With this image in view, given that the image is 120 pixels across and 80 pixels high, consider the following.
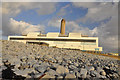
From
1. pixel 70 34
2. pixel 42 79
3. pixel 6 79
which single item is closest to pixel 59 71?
pixel 42 79

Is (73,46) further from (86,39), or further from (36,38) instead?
(36,38)

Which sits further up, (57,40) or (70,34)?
(70,34)

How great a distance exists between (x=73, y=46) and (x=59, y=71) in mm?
48546

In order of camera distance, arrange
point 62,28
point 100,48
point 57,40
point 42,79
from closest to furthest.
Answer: point 42,79
point 100,48
point 57,40
point 62,28

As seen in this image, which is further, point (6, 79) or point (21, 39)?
point (21, 39)

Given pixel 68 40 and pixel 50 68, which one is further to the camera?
pixel 68 40

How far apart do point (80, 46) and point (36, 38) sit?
2495 centimetres

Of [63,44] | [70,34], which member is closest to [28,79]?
[63,44]

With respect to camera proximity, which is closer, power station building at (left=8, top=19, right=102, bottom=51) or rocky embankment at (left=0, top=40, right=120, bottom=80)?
rocky embankment at (left=0, top=40, right=120, bottom=80)

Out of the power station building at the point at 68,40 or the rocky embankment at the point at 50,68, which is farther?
the power station building at the point at 68,40

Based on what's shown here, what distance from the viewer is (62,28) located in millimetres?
62281

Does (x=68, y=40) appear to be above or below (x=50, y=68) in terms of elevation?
above

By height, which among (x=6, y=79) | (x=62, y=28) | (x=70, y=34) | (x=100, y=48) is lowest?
(x=100, y=48)

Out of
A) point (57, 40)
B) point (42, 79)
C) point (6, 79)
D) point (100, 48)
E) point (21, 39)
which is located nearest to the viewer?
point (42, 79)
